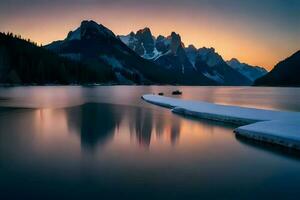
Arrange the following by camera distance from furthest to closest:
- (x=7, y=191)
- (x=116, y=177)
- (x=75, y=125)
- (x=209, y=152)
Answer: (x=75, y=125)
(x=209, y=152)
(x=116, y=177)
(x=7, y=191)

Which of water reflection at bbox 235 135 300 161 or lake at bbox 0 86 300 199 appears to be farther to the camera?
water reflection at bbox 235 135 300 161

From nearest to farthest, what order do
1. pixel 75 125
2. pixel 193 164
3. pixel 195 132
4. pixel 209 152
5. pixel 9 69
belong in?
pixel 193 164 < pixel 209 152 < pixel 195 132 < pixel 75 125 < pixel 9 69

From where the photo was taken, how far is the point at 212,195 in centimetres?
1180

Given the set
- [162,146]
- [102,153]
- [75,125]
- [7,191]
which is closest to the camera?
[7,191]

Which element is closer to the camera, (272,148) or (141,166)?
(141,166)

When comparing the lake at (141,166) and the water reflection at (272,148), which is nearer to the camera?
the lake at (141,166)

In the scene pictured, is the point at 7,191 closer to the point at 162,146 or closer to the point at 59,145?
the point at 59,145

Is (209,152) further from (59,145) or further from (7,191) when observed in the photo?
(7,191)

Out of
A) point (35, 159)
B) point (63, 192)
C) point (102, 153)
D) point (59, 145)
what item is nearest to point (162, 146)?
point (102, 153)

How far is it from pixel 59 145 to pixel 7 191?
8.89m

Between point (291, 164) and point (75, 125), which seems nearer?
point (291, 164)

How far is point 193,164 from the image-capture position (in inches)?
644

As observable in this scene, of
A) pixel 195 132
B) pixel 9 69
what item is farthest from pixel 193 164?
pixel 9 69

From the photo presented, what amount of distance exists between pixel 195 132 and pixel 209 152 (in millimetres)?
7955
